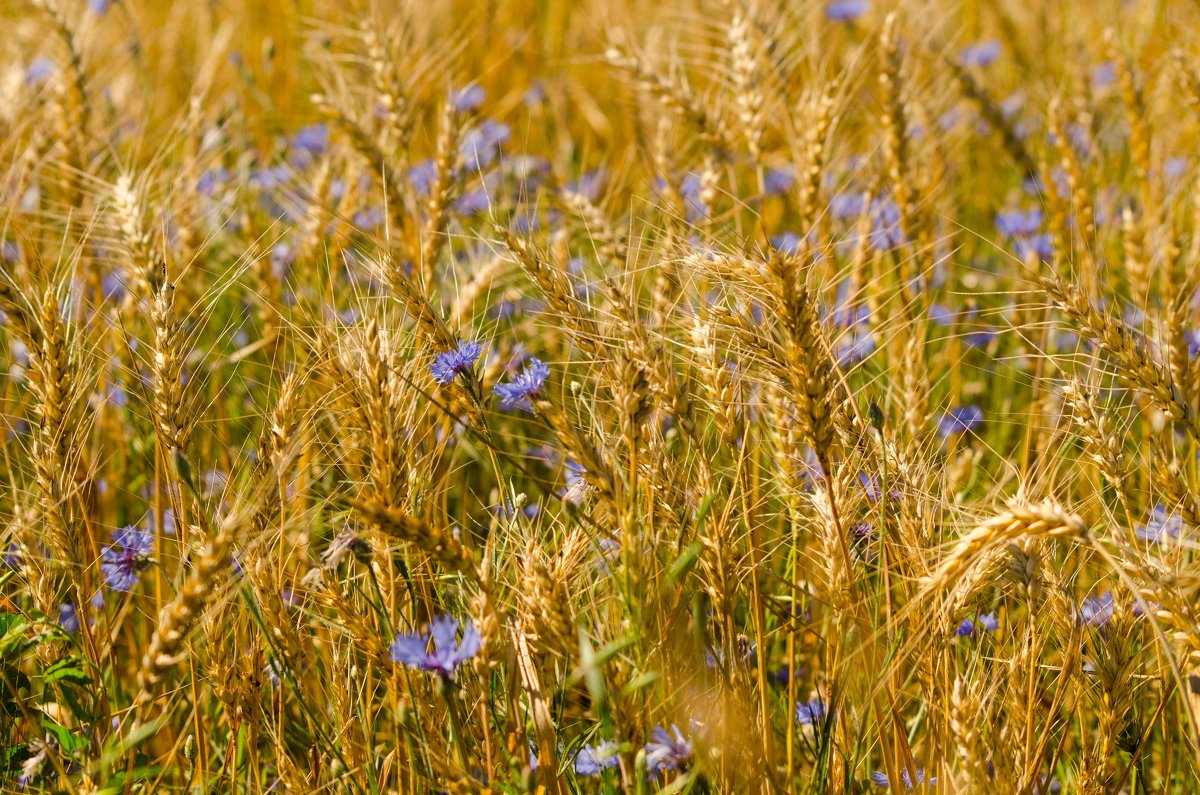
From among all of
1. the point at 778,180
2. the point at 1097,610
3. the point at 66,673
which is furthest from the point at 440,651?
the point at 778,180

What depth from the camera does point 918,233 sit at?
2678 mm

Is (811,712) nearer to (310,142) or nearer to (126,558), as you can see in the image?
(126,558)

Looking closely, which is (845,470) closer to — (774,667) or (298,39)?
(774,667)

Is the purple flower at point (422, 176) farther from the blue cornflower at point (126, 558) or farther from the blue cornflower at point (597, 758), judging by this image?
the blue cornflower at point (597, 758)

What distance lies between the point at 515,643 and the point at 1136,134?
227 cm

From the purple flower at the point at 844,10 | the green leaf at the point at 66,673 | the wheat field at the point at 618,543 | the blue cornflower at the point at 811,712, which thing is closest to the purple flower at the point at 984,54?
the purple flower at the point at 844,10

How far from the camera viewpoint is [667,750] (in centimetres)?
143

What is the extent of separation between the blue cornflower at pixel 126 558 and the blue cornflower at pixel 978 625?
4.20 feet

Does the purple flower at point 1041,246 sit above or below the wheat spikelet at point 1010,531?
above

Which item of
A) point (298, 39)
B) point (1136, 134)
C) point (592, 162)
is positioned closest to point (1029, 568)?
point (1136, 134)

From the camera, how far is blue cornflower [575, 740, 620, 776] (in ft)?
4.62

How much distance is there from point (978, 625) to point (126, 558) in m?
1.38

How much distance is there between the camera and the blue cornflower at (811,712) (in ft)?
5.62

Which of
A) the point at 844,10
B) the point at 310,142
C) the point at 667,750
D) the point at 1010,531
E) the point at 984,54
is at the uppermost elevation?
the point at 844,10
